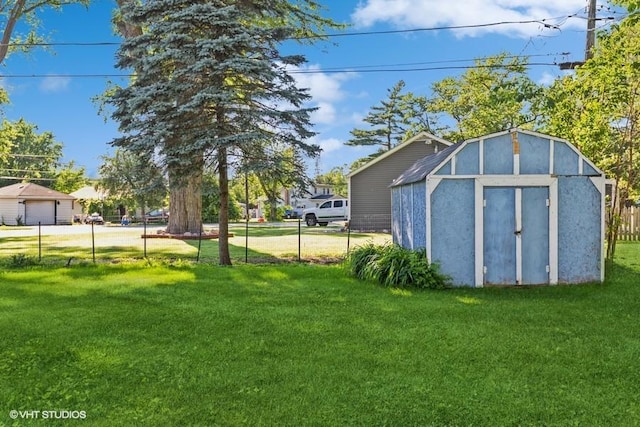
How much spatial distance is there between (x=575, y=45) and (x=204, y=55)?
11.2 metres

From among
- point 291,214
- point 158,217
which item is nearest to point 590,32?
point 158,217

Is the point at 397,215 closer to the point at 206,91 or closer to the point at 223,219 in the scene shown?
the point at 223,219

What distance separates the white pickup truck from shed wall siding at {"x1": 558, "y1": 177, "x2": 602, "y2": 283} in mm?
20254

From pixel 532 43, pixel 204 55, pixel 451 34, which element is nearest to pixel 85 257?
pixel 204 55

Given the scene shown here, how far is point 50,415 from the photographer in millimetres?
3043

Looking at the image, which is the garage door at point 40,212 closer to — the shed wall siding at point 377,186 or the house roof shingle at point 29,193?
the house roof shingle at point 29,193

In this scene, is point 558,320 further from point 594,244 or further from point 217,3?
point 217,3

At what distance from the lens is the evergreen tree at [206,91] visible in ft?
31.3

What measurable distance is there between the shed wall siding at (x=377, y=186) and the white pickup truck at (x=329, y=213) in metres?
5.82

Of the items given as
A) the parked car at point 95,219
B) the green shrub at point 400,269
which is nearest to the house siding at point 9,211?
the parked car at point 95,219

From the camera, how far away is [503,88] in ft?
34.8

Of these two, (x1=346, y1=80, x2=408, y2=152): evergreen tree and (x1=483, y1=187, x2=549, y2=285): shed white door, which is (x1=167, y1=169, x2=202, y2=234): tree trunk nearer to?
(x1=483, y1=187, x2=549, y2=285): shed white door

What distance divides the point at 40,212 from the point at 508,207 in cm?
3793

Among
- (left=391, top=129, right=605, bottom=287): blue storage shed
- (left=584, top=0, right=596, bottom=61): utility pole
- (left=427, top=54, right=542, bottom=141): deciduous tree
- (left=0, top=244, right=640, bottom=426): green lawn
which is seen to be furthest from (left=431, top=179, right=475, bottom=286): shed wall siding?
(left=427, top=54, right=542, bottom=141): deciduous tree
